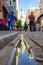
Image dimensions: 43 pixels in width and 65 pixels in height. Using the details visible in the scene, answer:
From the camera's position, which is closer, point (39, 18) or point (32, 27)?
point (32, 27)

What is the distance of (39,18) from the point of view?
39.4 m

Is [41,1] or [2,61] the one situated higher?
[41,1]

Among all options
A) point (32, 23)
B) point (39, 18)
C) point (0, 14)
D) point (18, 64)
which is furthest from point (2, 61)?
point (39, 18)

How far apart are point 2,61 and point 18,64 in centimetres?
40

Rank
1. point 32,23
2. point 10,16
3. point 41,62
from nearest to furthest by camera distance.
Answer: point 41,62 → point 32,23 → point 10,16

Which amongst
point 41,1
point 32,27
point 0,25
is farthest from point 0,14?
point 41,1

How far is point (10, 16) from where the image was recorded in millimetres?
23594

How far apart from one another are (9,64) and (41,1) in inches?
3093

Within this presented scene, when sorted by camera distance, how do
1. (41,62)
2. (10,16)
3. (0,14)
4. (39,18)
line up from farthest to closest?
(39,18) < (0,14) < (10,16) < (41,62)

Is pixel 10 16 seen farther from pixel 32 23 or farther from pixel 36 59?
pixel 36 59

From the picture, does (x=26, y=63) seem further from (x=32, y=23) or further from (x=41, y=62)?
(x=32, y=23)

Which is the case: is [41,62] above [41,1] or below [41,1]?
below

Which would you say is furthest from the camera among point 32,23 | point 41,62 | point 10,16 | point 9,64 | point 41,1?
point 41,1

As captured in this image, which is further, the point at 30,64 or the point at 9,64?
the point at 30,64
